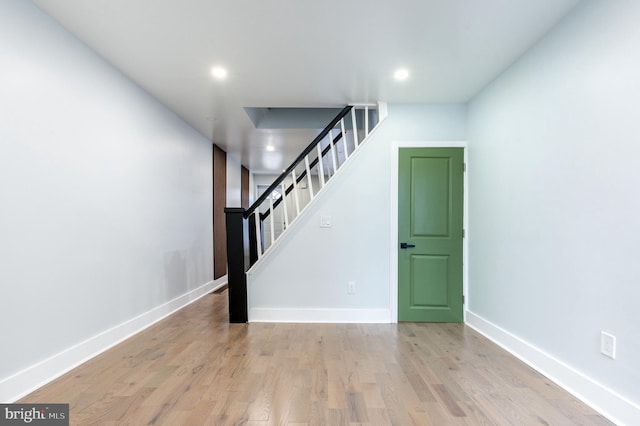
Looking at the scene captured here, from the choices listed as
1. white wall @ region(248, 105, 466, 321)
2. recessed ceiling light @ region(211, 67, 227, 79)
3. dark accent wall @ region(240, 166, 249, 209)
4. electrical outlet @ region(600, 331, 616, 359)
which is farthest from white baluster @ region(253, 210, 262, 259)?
dark accent wall @ region(240, 166, 249, 209)

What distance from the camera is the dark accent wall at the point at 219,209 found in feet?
15.8

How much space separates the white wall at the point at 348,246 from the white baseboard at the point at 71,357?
107 cm

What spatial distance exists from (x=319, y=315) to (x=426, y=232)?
1523 millimetres

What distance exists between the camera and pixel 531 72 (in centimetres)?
223

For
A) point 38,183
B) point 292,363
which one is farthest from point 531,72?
point 38,183

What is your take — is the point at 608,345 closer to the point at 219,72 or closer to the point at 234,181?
the point at 219,72

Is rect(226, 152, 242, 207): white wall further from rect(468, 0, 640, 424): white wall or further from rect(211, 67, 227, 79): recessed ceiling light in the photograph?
rect(468, 0, 640, 424): white wall

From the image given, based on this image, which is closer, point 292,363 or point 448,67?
point 292,363

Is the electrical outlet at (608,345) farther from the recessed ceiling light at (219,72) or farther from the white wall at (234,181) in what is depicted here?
the white wall at (234,181)

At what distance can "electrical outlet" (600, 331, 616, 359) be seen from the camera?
1.59 meters

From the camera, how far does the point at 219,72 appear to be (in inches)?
99.5

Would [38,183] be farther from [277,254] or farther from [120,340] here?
[277,254]

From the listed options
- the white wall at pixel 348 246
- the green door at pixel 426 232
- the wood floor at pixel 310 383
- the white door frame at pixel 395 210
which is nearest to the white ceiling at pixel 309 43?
the white wall at pixel 348 246

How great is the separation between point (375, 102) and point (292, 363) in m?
2.76
